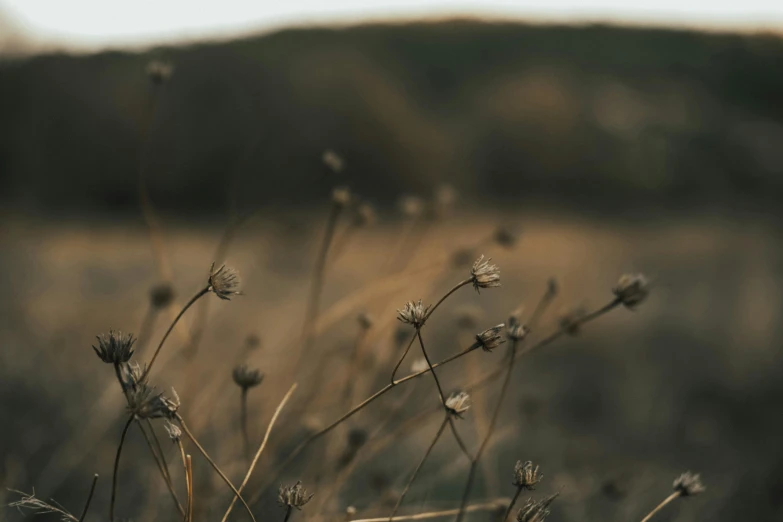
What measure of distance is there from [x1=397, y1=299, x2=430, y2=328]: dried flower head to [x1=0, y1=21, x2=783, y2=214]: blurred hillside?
408 inches

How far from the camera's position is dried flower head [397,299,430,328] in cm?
78

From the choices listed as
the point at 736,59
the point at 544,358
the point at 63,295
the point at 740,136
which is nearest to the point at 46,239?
the point at 63,295

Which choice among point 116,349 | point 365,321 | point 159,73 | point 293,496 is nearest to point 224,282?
point 116,349

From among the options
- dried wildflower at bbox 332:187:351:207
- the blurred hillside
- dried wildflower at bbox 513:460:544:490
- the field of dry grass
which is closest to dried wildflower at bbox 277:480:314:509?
the field of dry grass

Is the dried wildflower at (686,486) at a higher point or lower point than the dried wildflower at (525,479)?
lower

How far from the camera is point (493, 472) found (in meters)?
1.85

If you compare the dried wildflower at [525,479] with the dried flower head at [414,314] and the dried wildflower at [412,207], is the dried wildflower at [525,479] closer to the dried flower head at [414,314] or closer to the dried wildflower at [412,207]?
the dried flower head at [414,314]

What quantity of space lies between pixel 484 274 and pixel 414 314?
91 mm

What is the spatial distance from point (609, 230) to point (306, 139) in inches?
221

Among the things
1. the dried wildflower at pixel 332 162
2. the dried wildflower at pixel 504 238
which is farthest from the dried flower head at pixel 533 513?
the dried wildflower at pixel 504 238

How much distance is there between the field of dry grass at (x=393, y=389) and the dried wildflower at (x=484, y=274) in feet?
0.54

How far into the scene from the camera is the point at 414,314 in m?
0.79

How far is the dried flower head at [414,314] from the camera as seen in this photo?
0.78m

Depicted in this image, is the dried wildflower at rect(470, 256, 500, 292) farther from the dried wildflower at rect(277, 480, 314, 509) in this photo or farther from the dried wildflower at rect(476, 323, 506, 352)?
the dried wildflower at rect(277, 480, 314, 509)
